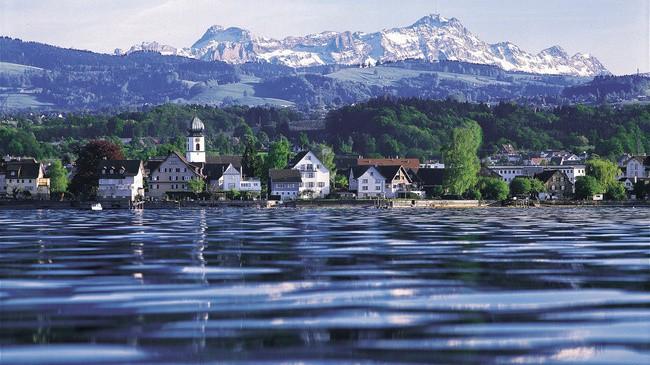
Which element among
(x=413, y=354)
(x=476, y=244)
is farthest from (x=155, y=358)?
(x=476, y=244)

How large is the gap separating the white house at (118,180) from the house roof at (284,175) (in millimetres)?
13452

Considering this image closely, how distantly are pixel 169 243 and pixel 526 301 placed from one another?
71.7 ft

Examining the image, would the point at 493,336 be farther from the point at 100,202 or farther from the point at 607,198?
the point at 607,198

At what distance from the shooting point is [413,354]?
1856 cm

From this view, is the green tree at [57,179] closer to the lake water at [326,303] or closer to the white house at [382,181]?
the white house at [382,181]

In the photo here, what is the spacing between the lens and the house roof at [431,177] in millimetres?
129250

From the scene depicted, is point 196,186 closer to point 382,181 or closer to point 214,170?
point 214,170

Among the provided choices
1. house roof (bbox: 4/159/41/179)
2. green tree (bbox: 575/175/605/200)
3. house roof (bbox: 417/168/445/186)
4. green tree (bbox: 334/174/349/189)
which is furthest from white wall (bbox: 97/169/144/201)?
green tree (bbox: 575/175/605/200)

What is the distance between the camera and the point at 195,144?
14238 cm

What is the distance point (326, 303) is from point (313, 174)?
102104mm

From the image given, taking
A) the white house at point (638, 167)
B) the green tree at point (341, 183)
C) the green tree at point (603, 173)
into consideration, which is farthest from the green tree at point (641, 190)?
the green tree at point (341, 183)

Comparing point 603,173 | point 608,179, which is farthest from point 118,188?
point 608,179

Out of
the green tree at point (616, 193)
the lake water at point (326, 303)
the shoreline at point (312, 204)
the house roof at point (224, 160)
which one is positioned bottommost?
the shoreline at point (312, 204)

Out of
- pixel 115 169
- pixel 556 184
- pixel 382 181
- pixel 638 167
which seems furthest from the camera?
pixel 638 167
